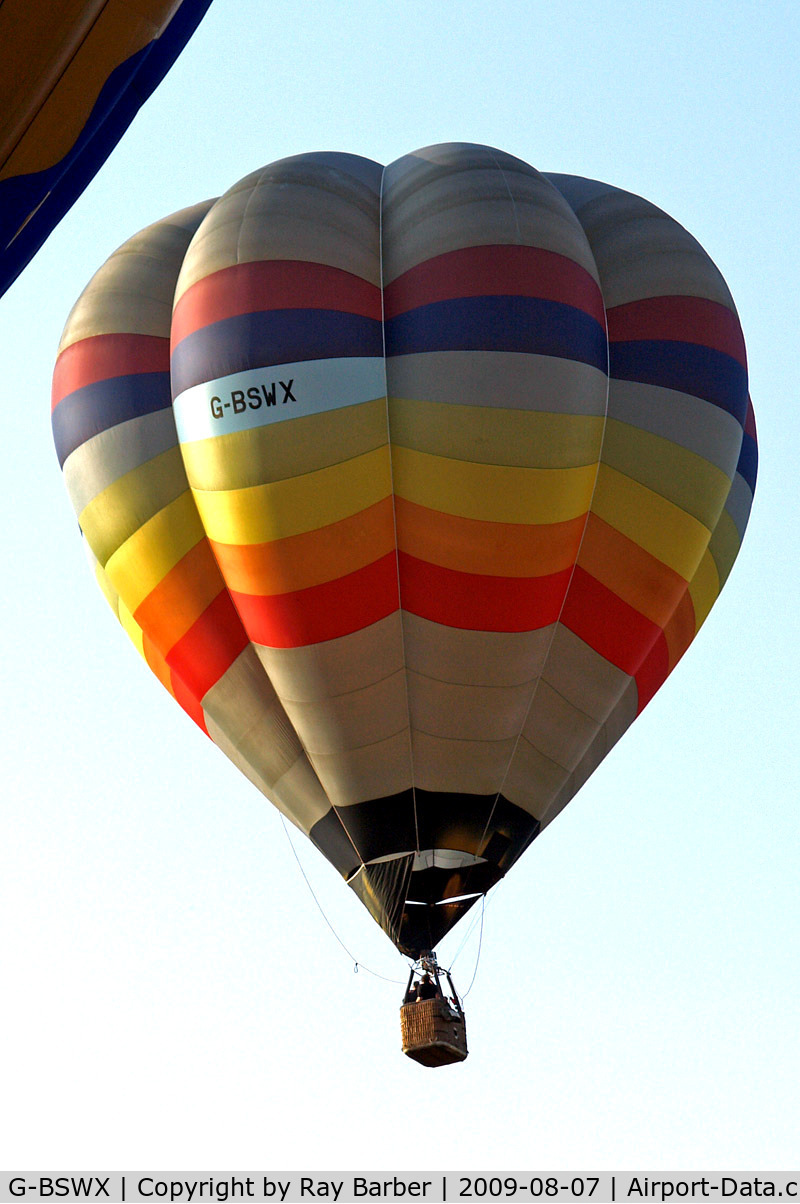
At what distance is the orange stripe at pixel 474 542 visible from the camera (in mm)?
10742

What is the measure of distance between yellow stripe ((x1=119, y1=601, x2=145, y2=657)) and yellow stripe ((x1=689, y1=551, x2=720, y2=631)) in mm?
4380

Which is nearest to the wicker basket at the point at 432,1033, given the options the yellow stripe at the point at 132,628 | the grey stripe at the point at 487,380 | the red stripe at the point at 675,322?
the yellow stripe at the point at 132,628

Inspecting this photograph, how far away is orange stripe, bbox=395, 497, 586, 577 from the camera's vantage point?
10.7 metres

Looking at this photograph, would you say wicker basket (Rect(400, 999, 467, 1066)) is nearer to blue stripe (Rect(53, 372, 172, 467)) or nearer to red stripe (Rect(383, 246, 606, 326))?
blue stripe (Rect(53, 372, 172, 467))

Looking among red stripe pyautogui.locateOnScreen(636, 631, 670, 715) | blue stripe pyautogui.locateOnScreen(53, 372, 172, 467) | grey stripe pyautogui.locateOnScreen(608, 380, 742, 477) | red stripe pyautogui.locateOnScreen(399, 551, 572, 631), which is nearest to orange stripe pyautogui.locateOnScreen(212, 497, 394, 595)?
red stripe pyautogui.locateOnScreen(399, 551, 572, 631)

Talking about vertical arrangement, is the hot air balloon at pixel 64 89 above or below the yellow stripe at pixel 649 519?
below

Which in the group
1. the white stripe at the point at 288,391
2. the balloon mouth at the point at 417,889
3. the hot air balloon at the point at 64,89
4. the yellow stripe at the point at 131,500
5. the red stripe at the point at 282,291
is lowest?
the balloon mouth at the point at 417,889

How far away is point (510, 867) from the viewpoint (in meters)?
11.7

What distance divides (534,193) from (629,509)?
2.45 meters

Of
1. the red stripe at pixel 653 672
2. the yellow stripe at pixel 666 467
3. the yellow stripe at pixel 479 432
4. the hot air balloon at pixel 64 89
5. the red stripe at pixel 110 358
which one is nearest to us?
the hot air balloon at pixel 64 89

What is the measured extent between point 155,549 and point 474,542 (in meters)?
2.49

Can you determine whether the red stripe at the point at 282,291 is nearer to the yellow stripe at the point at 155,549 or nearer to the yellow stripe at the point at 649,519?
the yellow stripe at the point at 155,549

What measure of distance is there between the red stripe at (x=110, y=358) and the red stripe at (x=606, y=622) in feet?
11.5

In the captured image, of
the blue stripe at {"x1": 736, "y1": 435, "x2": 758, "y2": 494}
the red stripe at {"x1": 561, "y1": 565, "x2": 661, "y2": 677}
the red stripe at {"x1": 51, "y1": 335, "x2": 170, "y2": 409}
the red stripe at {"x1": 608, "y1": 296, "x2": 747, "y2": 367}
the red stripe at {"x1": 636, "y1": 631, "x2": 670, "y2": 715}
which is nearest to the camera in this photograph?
the red stripe at {"x1": 561, "y1": 565, "x2": 661, "y2": 677}
